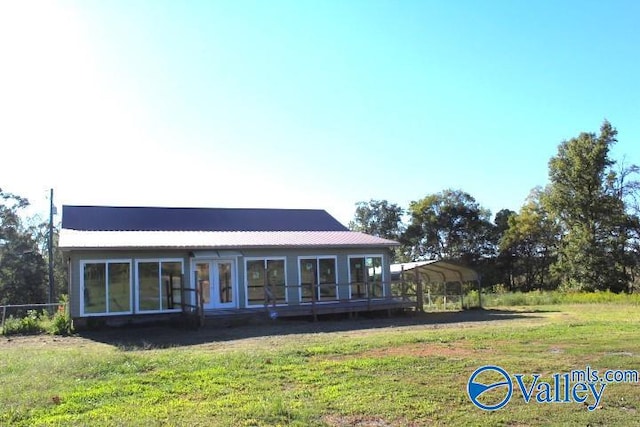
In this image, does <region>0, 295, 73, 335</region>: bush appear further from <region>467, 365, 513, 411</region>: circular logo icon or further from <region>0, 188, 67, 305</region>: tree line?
<region>0, 188, 67, 305</region>: tree line

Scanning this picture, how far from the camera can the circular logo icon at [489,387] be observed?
644 cm

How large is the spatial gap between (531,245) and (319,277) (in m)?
31.5

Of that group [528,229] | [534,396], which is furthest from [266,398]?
[528,229]

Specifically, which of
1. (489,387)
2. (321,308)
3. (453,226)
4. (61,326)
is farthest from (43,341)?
(453,226)

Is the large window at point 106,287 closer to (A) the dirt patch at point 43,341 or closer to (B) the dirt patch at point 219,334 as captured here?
(B) the dirt patch at point 219,334

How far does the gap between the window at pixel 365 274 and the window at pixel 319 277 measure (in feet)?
2.63

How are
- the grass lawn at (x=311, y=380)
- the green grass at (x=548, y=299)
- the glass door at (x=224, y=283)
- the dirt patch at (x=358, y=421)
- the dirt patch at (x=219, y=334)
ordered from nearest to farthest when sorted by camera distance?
the dirt patch at (x=358, y=421) → the grass lawn at (x=311, y=380) → the dirt patch at (x=219, y=334) → the glass door at (x=224, y=283) → the green grass at (x=548, y=299)

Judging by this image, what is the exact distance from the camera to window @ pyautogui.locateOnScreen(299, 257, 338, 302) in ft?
70.7

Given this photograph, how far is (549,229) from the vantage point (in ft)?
154

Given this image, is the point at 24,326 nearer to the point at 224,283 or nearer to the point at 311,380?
the point at 224,283

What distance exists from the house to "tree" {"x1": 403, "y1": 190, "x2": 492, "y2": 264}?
86.1ft

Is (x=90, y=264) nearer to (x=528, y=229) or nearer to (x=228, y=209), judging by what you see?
(x=228, y=209)

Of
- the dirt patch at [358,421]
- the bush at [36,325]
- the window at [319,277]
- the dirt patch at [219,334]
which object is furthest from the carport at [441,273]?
the dirt patch at [358,421]

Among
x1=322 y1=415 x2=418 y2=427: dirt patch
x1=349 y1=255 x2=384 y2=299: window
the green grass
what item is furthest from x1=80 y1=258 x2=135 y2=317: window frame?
the green grass
